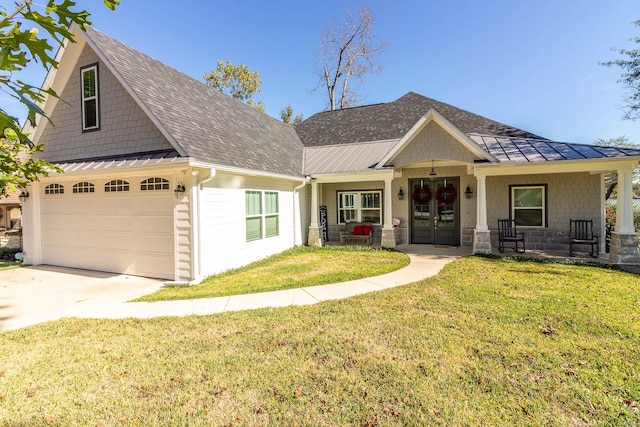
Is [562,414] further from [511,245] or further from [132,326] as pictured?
[511,245]

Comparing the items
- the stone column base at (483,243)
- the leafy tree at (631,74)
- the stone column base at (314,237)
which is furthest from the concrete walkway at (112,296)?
the leafy tree at (631,74)

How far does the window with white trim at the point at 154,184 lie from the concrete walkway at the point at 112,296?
2.37 metres

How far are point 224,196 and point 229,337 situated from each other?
4.57m

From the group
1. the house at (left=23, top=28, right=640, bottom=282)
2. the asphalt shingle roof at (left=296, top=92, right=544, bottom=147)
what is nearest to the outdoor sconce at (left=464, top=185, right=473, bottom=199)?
the house at (left=23, top=28, right=640, bottom=282)

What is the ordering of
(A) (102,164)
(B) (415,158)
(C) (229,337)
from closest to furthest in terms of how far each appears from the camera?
1. (C) (229,337)
2. (A) (102,164)
3. (B) (415,158)

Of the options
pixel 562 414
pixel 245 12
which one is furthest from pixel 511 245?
pixel 245 12

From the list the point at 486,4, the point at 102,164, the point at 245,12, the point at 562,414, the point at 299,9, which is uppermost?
the point at 299,9

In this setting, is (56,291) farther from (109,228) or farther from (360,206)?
(360,206)

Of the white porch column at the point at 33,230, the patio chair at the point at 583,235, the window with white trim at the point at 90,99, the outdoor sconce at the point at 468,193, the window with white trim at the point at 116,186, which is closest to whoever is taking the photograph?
the window with white trim at the point at 116,186

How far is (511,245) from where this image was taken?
1138cm

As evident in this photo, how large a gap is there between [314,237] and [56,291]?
811 centimetres

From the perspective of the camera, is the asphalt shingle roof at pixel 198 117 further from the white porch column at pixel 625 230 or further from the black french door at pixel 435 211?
the white porch column at pixel 625 230

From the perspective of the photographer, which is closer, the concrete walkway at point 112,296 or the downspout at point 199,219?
the concrete walkway at point 112,296

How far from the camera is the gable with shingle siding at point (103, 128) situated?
7.82 meters
